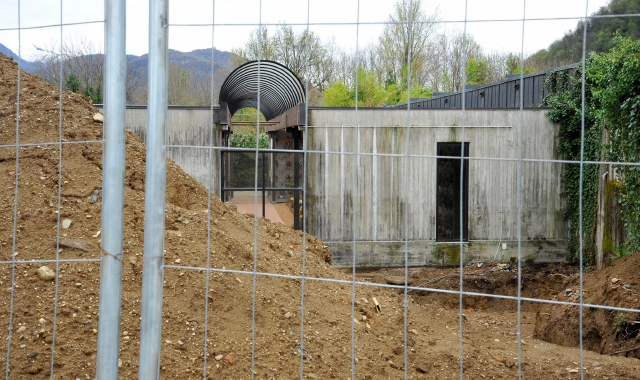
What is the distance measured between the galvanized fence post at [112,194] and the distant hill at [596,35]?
23321mm

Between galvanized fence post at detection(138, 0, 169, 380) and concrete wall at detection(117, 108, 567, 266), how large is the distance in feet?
33.7

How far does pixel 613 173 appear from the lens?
11445mm

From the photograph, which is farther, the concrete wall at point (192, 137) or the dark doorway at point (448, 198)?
the dark doorway at point (448, 198)

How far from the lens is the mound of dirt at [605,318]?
240 inches

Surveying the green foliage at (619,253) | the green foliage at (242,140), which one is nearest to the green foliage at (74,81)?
the green foliage at (619,253)

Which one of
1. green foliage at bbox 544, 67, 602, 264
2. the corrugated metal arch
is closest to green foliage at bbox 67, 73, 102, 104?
the corrugated metal arch

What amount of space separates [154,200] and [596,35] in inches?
991

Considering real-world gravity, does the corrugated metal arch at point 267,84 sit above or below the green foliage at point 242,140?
above

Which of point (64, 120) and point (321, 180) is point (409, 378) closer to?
point (64, 120)

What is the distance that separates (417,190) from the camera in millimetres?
13125

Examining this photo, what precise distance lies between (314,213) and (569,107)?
20.2 ft

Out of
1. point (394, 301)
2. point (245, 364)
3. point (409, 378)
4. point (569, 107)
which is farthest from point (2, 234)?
point (569, 107)

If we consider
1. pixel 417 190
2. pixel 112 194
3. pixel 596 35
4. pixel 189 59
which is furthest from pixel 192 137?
pixel 596 35

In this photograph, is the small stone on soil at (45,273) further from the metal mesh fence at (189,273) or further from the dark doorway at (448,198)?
the dark doorway at (448,198)
